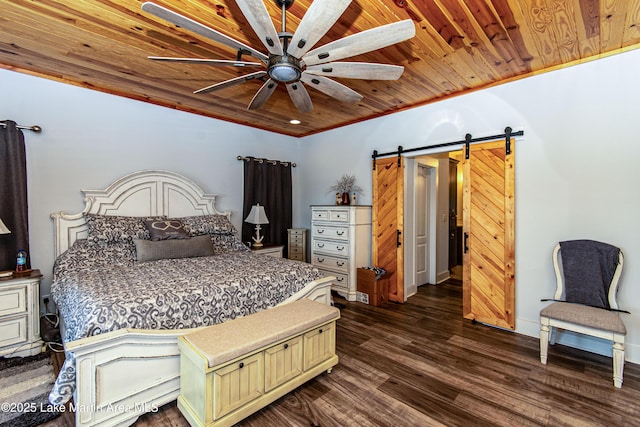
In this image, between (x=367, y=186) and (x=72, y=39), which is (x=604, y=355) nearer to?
(x=367, y=186)

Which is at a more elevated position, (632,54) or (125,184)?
(632,54)

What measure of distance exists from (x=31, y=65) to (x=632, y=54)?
5452 millimetres

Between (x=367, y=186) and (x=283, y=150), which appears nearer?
(x=367, y=186)

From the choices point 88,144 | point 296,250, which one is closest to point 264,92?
point 88,144

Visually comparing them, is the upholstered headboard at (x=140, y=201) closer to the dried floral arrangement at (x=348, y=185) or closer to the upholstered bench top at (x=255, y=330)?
the dried floral arrangement at (x=348, y=185)

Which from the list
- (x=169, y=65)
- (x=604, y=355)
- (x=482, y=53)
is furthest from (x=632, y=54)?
(x=169, y=65)

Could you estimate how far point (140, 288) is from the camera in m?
2.11

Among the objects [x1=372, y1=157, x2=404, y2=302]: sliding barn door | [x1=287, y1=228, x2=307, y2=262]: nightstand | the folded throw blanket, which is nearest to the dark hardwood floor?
the folded throw blanket

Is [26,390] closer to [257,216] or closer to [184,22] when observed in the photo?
[184,22]

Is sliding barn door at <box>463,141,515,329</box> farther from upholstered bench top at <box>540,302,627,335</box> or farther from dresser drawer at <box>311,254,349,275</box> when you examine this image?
dresser drawer at <box>311,254,349,275</box>

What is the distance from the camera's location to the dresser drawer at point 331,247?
423 centimetres

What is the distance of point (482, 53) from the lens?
2.60m

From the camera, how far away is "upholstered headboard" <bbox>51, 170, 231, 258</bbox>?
3127 millimetres

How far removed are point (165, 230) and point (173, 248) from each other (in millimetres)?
266
